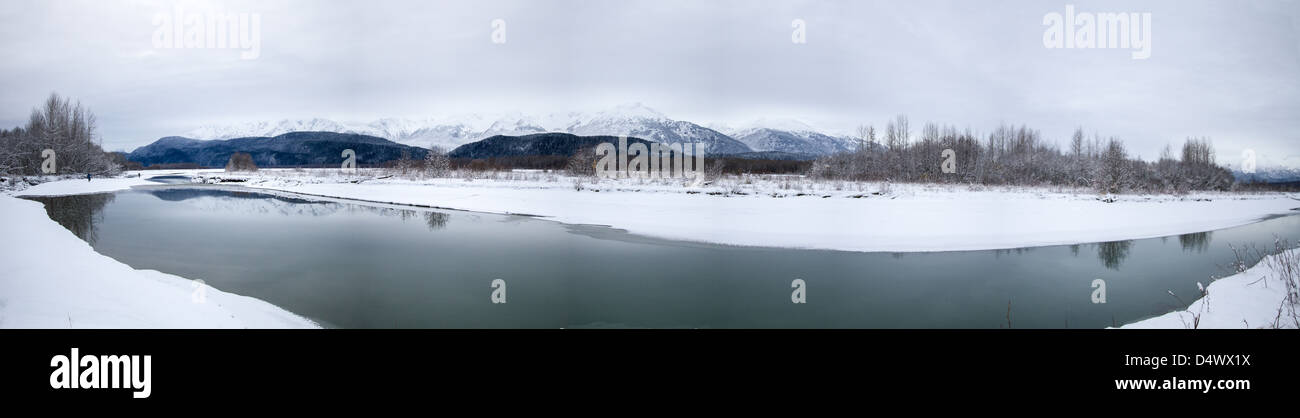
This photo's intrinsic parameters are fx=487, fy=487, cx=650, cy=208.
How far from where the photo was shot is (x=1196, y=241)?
38.1ft

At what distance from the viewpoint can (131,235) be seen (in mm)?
11625

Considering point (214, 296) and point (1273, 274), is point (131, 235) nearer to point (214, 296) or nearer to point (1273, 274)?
point (214, 296)

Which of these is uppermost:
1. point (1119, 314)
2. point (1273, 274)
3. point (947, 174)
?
point (947, 174)

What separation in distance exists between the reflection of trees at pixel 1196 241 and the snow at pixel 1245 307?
22.5 feet

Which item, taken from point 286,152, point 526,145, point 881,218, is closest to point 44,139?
point 881,218

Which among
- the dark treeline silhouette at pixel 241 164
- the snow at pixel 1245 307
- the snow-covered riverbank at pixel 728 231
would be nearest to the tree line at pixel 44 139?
the snow-covered riverbank at pixel 728 231

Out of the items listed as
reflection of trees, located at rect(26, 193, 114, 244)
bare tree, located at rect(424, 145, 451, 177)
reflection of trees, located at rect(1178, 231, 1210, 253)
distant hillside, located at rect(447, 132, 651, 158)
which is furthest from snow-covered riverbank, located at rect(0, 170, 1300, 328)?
Result: distant hillside, located at rect(447, 132, 651, 158)

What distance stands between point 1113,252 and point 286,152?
217m

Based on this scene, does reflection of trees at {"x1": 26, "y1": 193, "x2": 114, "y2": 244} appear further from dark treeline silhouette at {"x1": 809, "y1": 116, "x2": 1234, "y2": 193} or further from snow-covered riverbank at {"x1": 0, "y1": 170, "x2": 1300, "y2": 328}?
dark treeline silhouette at {"x1": 809, "y1": 116, "x2": 1234, "y2": 193}

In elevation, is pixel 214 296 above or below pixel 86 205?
below

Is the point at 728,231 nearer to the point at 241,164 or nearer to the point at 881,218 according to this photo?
the point at 881,218
